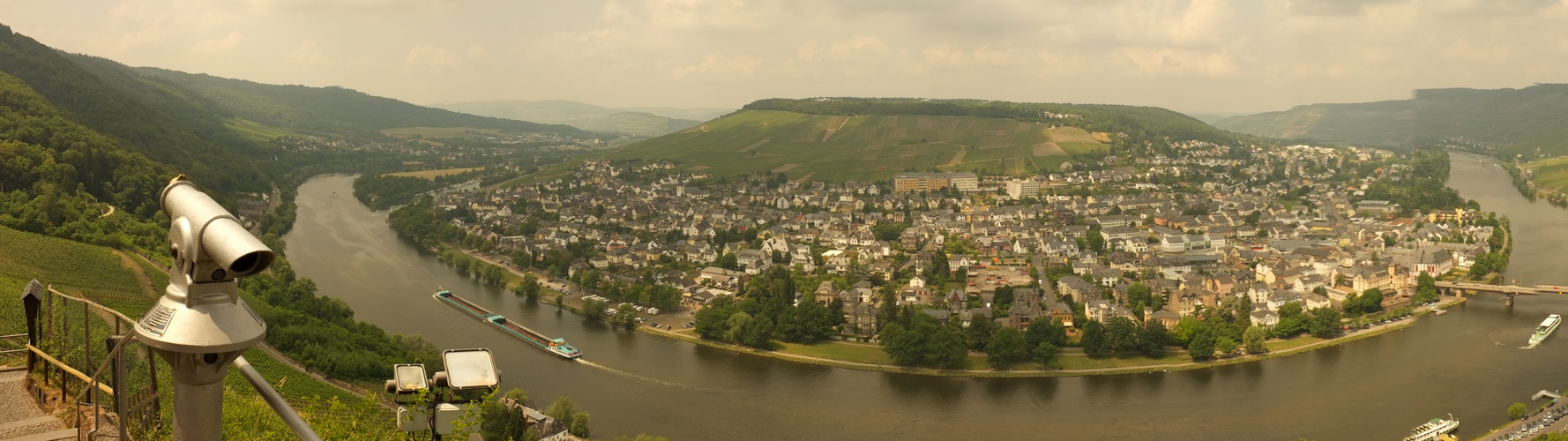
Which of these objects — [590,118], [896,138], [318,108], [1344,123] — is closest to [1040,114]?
[896,138]

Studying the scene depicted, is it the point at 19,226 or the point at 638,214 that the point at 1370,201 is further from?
the point at 19,226

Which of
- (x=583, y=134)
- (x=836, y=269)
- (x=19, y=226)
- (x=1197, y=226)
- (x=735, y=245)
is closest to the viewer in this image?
(x=19, y=226)

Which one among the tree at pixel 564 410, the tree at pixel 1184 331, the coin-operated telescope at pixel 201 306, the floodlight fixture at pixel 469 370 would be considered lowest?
the tree at pixel 564 410

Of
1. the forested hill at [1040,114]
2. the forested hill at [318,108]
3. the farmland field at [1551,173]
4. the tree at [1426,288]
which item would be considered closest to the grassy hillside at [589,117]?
the forested hill at [318,108]

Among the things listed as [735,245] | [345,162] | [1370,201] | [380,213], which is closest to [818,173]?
[735,245]

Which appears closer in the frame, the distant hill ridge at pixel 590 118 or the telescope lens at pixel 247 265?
the telescope lens at pixel 247 265

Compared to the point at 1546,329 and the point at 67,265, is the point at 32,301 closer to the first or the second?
the point at 67,265

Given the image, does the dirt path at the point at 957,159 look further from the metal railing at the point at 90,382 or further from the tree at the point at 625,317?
the metal railing at the point at 90,382
